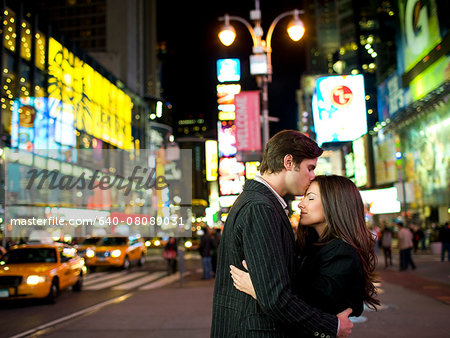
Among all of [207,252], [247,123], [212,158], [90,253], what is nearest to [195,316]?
[207,252]

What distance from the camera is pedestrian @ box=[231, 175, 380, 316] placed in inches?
103

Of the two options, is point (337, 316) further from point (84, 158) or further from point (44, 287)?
point (84, 158)

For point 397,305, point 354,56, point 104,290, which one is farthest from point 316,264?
point 354,56

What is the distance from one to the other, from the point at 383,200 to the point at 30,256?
16.7 metres

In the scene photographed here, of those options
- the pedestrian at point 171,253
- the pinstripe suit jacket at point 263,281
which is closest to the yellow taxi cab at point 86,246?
the pedestrian at point 171,253

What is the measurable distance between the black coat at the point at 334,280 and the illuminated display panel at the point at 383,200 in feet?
68.7

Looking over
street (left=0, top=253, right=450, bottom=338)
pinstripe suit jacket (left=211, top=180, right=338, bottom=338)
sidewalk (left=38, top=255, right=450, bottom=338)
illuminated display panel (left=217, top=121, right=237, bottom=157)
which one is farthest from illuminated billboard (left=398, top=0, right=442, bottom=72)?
pinstripe suit jacket (left=211, top=180, right=338, bottom=338)

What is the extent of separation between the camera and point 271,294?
2396mm

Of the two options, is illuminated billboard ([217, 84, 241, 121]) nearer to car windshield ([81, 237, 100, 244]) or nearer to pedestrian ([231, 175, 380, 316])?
car windshield ([81, 237, 100, 244])

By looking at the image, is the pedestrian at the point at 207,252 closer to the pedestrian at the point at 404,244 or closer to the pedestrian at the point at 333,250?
the pedestrian at the point at 404,244

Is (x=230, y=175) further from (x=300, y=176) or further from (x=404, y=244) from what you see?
(x=300, y=176)

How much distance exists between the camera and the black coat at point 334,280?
8.58 ft

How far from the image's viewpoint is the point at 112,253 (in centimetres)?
2359

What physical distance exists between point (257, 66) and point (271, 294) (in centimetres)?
1346
